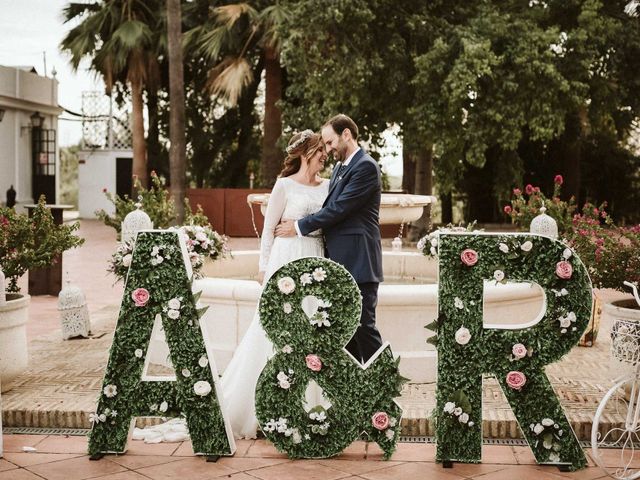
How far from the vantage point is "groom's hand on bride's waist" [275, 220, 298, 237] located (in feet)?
18.3

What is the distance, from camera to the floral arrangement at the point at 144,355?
4910mm

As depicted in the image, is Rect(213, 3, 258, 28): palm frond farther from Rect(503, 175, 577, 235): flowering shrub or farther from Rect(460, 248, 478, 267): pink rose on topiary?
Rect(460, 248, 478, 267): pink rose on topiary

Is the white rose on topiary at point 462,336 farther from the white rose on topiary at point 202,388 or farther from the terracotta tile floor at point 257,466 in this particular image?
the white rose on topiary at point 202,388

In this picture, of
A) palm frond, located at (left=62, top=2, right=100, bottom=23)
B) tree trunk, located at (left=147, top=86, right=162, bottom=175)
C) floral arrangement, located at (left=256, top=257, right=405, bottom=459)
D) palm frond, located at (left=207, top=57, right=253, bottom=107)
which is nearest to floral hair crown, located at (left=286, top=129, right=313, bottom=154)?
floral arrangement, located at (left=256, top=257, right=405, bottom=459)

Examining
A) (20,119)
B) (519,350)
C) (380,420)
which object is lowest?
(380,420)

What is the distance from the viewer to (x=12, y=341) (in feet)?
19.9

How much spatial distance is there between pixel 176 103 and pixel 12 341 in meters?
12.7

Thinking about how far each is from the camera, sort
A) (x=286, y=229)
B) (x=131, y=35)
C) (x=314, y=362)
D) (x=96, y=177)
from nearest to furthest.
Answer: (x=314, y=362) < (x=286, y=229) < (x=131, y=35) < (x=96, y=177)

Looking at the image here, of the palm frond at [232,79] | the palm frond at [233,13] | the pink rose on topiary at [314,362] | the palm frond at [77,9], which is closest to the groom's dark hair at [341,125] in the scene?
the pink rose on topiary at [314,362]

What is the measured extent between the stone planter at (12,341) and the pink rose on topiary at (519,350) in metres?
3.47

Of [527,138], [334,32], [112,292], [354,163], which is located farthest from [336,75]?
[354,163]

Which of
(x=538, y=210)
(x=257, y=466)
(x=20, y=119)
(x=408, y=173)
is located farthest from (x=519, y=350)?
(x=20, y=119)

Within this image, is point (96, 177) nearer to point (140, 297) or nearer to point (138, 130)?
point (138, 130)

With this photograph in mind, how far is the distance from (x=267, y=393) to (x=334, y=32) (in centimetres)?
1376
